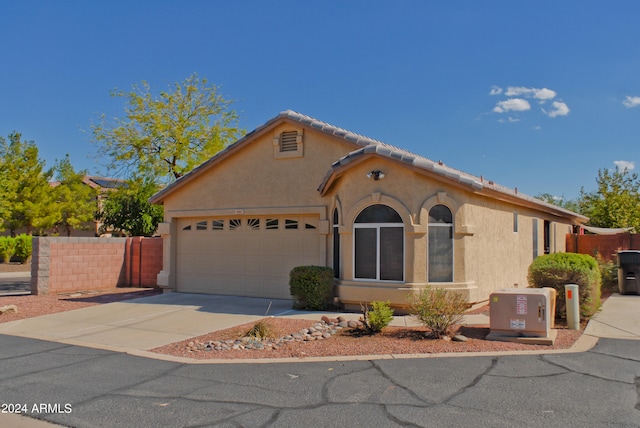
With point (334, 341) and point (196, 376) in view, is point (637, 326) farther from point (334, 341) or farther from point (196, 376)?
point (196, 376)

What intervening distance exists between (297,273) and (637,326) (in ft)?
23.3

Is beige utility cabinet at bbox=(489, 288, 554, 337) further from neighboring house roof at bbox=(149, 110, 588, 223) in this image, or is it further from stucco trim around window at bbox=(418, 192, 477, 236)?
neighboring house roof at bbox=(149, 110, 588, 223)

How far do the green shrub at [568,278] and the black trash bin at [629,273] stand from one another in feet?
16.8

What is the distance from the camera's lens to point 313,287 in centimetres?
1226

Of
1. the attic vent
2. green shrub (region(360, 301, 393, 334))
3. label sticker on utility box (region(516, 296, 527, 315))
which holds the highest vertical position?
the attic vent

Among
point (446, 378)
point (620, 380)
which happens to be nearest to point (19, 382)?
point (446, 378)

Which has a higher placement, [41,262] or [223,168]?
[223,168]

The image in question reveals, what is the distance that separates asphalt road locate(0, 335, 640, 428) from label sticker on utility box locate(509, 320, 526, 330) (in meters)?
1.00

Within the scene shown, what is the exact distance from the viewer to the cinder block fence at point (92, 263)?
53.4 feet

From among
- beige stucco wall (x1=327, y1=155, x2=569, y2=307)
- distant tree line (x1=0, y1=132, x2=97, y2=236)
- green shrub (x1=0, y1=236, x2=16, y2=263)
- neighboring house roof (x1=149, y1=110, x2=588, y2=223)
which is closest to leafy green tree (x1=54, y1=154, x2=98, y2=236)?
distant tree line (x1=0, y1=132, x2=97, y2=236)

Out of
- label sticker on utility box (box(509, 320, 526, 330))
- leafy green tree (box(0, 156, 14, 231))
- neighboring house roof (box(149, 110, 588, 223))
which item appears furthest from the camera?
leafy green tree (box(0, 156, 14, 231))

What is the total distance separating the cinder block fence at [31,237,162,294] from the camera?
16.3m

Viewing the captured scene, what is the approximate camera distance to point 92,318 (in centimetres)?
1200

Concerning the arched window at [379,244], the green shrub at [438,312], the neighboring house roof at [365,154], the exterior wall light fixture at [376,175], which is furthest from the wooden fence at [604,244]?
the green shrub at [438,312]
